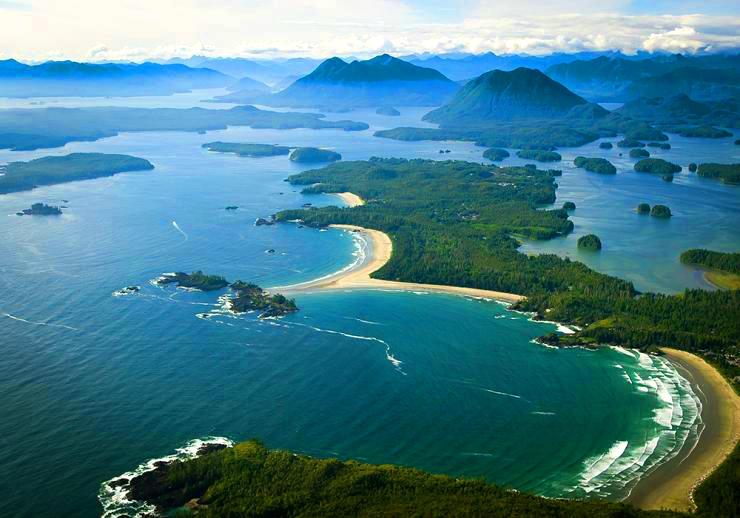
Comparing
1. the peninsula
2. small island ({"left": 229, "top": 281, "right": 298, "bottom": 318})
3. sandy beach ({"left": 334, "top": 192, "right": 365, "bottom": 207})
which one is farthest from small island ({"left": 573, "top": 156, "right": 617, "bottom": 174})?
small island ({"left": 229, "top": 281, "right": 298, "bottom": 318})

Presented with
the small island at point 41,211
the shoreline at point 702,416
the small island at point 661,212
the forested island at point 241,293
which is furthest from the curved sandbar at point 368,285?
the small island at point 41,211

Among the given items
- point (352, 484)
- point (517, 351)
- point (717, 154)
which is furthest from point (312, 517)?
point (717, 154)

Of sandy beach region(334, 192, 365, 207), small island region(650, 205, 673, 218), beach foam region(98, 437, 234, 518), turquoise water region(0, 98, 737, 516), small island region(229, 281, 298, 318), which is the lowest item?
beach foam region(98, 437, 234, 518)

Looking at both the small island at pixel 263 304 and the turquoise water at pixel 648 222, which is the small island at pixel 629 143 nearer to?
the turquoise water at pixel 648 222

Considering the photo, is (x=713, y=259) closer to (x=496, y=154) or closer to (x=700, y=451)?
(x=700, y=451)

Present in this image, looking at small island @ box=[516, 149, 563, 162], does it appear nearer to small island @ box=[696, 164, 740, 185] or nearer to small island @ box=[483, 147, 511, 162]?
small island @ box=[483, 147, 511, 162]

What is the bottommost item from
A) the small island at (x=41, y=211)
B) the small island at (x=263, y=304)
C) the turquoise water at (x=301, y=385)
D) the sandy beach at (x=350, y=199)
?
the turquoise water at (x=301, y=385)
